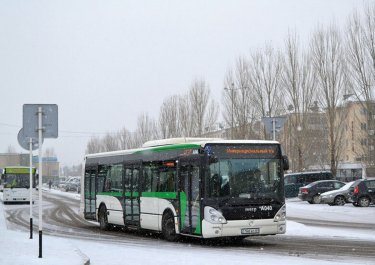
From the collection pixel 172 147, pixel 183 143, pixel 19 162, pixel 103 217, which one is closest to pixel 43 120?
pixel 183 143

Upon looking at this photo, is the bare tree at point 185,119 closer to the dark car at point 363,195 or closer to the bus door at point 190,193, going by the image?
the dark car at point 363,195

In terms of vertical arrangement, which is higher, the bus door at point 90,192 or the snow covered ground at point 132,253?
the bus door at point 90,192

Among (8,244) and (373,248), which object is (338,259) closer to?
(373,248)

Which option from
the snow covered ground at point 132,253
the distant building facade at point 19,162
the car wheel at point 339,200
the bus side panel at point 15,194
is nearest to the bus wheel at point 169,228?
the snow covered ground at point 132,253

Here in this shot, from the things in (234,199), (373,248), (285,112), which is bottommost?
(373,248)

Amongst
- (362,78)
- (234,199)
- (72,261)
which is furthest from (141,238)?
(362,78)

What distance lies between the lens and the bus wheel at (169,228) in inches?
734

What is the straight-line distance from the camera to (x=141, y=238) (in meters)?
20.5

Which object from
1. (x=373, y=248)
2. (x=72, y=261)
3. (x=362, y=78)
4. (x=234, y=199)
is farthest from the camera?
(x=362, y=78)

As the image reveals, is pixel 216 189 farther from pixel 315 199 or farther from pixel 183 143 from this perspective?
pixel 315 199

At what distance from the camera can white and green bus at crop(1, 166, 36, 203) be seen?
46906mm

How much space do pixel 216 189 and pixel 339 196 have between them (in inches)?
865

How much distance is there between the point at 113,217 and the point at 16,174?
2589cm

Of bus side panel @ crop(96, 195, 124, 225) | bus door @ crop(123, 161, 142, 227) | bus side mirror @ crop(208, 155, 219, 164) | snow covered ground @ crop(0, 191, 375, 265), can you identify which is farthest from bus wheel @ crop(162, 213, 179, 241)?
bus side panel @ crop(96, 195, 124, 225)
